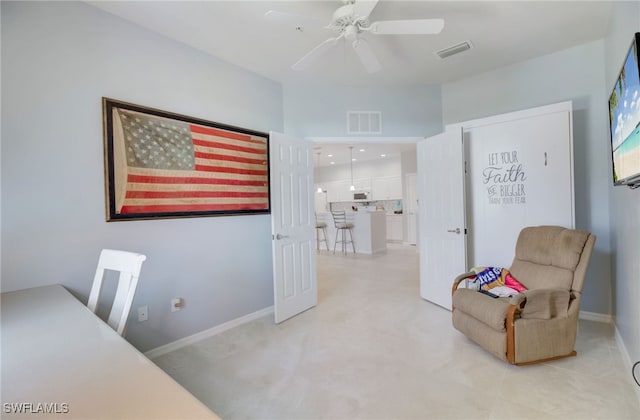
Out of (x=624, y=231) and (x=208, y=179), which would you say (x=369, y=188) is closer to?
(x=208, y=179)

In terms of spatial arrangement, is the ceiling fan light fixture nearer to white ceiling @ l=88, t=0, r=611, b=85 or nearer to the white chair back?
white ceiling @ l=88, t=0, r=611, b=85

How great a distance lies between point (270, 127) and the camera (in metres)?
3.40

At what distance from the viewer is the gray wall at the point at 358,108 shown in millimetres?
3613

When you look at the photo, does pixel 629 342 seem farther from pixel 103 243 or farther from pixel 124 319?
pixel 103 243

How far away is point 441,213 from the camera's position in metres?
3.40

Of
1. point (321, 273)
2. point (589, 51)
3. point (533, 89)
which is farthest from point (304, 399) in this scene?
point (589, 51)

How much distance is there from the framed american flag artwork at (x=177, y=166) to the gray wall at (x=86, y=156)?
0.26 feet

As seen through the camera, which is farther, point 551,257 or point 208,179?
point 208,179

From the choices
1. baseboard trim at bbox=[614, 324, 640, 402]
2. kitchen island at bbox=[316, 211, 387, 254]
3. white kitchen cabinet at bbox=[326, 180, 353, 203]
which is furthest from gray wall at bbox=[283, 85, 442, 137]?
white kitchen cabinet at bbox=[326, 180, 353, 203]

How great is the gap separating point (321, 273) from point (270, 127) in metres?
2.79

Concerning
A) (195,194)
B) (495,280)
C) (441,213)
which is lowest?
(495,280)

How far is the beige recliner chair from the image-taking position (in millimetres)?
2125

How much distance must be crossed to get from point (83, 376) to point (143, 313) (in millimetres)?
1786

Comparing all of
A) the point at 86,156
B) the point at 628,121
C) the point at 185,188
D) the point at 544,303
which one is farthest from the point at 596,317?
the point at 86,156
